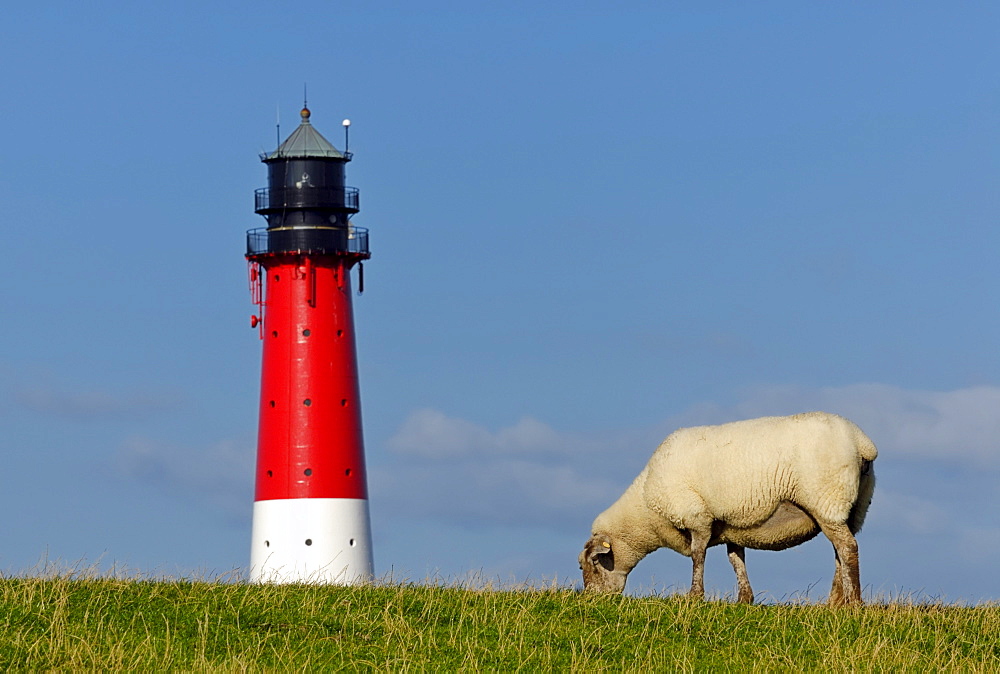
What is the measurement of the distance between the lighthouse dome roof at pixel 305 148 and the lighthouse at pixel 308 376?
25 mm

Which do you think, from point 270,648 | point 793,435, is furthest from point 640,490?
point 270,648

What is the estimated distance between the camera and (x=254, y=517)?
124 ft

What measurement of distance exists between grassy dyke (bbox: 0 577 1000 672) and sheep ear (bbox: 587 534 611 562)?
3.86 metres

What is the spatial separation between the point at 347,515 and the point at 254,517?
2418 mm

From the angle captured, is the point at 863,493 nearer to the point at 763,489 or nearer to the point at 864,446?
the point at 864,446

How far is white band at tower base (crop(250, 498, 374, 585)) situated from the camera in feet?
120

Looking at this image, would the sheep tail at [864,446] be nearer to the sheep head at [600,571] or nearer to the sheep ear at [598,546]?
the sheep ear at [598,546]

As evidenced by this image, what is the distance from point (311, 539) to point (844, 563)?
19.5 meters

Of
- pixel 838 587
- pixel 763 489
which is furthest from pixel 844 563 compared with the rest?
pixel 763 489

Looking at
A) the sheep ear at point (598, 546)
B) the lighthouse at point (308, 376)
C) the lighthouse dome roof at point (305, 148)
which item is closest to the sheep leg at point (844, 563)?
the sheep ear at point (598, 546)

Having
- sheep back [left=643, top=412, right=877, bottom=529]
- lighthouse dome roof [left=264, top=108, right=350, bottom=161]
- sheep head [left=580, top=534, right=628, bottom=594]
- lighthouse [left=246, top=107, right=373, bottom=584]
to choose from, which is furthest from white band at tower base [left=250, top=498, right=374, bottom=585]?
sheep back [left=643, top=412, right=877, bottom=529]

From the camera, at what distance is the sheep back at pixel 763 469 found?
19.3 metres

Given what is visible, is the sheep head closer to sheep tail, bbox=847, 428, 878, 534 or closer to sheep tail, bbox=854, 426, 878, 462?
sheep tail, bbox=847, 428, 878, 534

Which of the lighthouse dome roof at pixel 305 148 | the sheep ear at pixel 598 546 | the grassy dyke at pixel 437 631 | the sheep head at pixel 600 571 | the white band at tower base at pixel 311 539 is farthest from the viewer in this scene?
the lighthouse dome roof at pixel 305 148
